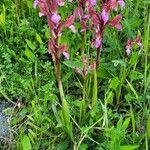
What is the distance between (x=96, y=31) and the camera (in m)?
2.18

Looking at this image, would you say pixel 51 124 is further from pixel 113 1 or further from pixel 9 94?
pixel 113 1

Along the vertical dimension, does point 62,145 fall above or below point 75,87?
below

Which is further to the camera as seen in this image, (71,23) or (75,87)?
(75,87)

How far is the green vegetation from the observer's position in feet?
7.41

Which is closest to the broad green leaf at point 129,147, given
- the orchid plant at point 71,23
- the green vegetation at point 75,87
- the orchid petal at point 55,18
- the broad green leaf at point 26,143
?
the green vegetation at point 75,87

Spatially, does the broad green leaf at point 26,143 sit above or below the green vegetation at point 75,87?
below

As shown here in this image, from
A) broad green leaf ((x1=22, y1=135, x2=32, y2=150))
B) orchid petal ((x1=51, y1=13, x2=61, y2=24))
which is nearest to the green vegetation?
broad green leaf ((x1=22, y1=135, x2=32, y2=150))

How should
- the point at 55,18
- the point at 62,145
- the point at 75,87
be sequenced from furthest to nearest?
the point at 75,87, the point at 62,145, the point at 55,18

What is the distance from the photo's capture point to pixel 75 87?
264 cm

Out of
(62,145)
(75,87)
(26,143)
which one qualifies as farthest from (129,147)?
(75,87)

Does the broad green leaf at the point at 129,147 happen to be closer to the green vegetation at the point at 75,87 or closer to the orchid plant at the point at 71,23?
the green vegetation at the point at 75,87

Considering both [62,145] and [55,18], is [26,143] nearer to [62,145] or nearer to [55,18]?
[62,145]

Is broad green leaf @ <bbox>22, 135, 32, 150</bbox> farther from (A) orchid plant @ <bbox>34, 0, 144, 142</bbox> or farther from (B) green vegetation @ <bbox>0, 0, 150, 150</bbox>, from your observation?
(A) orchid plant @ <bbox>34, 0, 144, 142</bbox>

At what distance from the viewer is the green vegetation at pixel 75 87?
226cm
